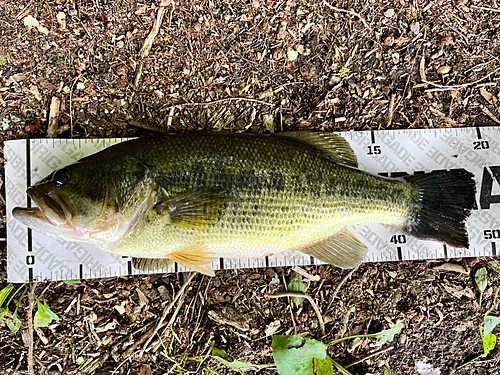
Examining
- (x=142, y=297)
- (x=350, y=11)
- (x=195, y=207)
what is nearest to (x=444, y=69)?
(x=350, y=11)

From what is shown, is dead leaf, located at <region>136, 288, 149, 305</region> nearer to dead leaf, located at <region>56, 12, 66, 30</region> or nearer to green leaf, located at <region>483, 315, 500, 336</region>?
dead leaf, located at <region>56, 12, 66, 30</region>

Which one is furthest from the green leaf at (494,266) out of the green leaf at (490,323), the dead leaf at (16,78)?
the dead leaf at (16,78)

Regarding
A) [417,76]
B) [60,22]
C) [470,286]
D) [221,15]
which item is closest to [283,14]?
[221,15]

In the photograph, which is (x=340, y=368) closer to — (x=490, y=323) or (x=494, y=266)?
(x=490, y=323)

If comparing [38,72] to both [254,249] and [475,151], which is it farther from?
[475,151]

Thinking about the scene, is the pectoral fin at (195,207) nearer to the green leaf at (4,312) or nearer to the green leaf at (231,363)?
the green leaf at (231,363)

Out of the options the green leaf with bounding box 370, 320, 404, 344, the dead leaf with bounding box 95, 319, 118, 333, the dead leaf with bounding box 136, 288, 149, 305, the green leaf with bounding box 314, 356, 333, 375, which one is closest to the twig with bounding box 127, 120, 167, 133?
the dead leaf with bounding box 136, 288, 149, 305
